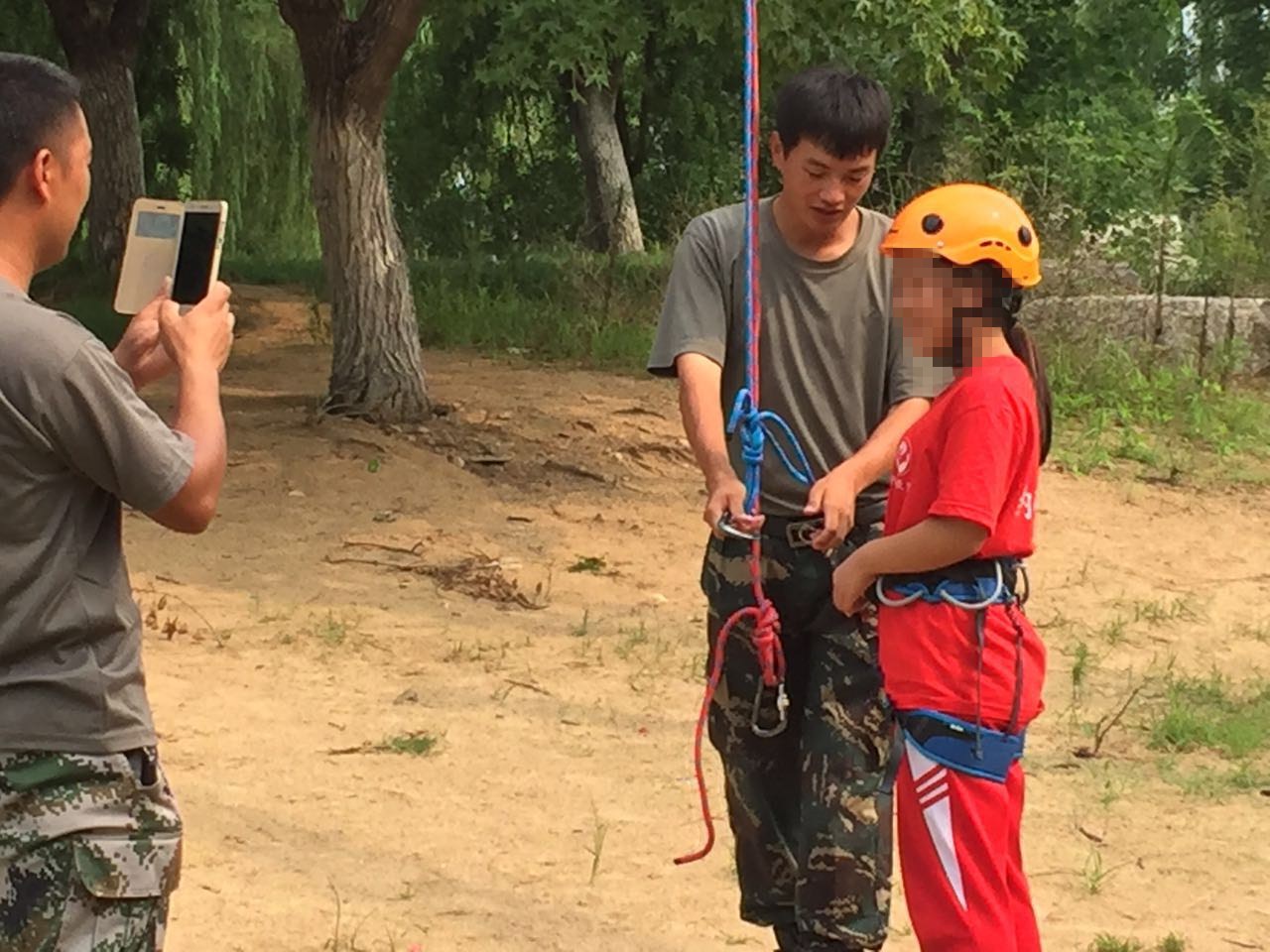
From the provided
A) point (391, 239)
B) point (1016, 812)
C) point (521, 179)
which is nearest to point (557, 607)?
point (391, 239)

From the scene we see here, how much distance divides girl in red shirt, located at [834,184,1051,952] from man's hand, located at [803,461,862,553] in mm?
217

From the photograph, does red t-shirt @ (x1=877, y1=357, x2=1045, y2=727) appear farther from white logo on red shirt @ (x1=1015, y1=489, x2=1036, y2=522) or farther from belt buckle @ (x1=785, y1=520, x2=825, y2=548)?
belt buckle @ (x1=785, y1=520, x2=825, y2=548)

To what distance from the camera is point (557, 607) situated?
714 cm

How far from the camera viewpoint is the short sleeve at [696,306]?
3.34m

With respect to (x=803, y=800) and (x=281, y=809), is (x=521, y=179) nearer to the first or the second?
(x=281, y=809)

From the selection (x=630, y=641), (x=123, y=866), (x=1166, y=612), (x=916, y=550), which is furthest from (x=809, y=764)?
(x=1166, y=612)

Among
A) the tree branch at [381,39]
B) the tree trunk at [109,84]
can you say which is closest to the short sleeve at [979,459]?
the tree branch at [381,39]

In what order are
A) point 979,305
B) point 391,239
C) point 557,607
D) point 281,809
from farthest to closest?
point 391,239, point 557,607, point 281,809, point 979,305

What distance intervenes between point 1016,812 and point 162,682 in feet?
12.3

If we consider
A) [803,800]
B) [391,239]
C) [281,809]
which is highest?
[391,239]

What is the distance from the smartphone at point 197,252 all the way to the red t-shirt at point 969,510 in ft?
3.90

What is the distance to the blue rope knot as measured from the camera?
127 inches

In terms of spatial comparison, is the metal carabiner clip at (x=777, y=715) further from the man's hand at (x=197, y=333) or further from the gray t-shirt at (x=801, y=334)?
the man's hand at (x=197, y=333)

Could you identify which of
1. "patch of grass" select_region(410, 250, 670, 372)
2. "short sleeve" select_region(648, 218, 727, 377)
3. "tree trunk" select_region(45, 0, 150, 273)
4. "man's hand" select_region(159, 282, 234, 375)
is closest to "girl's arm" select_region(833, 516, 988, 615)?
"short sleeve" select_region(648, 218, 727, 377)
